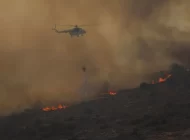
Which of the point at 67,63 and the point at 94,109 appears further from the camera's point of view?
the point at 67,63

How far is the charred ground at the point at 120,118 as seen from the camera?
34500 millimetres

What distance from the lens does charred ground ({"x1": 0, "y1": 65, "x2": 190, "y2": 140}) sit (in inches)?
1358

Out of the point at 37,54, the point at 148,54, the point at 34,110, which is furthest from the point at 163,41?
the point at 34,110

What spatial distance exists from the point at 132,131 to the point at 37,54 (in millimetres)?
53853

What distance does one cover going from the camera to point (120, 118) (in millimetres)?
42625

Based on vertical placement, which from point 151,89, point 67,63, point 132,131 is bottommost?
point 132,131

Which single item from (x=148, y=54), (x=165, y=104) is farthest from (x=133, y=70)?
Result: (x=165, y=104)

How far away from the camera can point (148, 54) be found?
279 feet

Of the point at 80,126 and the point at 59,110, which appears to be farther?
the point at 59,110

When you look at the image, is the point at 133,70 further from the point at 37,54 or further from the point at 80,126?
the point at 80,126

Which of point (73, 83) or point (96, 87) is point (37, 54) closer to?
point (73, 83)

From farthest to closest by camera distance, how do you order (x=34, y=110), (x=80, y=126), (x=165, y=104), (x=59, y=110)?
(x=34, y=110)
(x=59, y=110)
(x=165, y=104)
(x=80, y=126)

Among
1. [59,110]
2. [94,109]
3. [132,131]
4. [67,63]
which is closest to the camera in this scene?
[132,131]

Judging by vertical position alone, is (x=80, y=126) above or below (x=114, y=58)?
below
